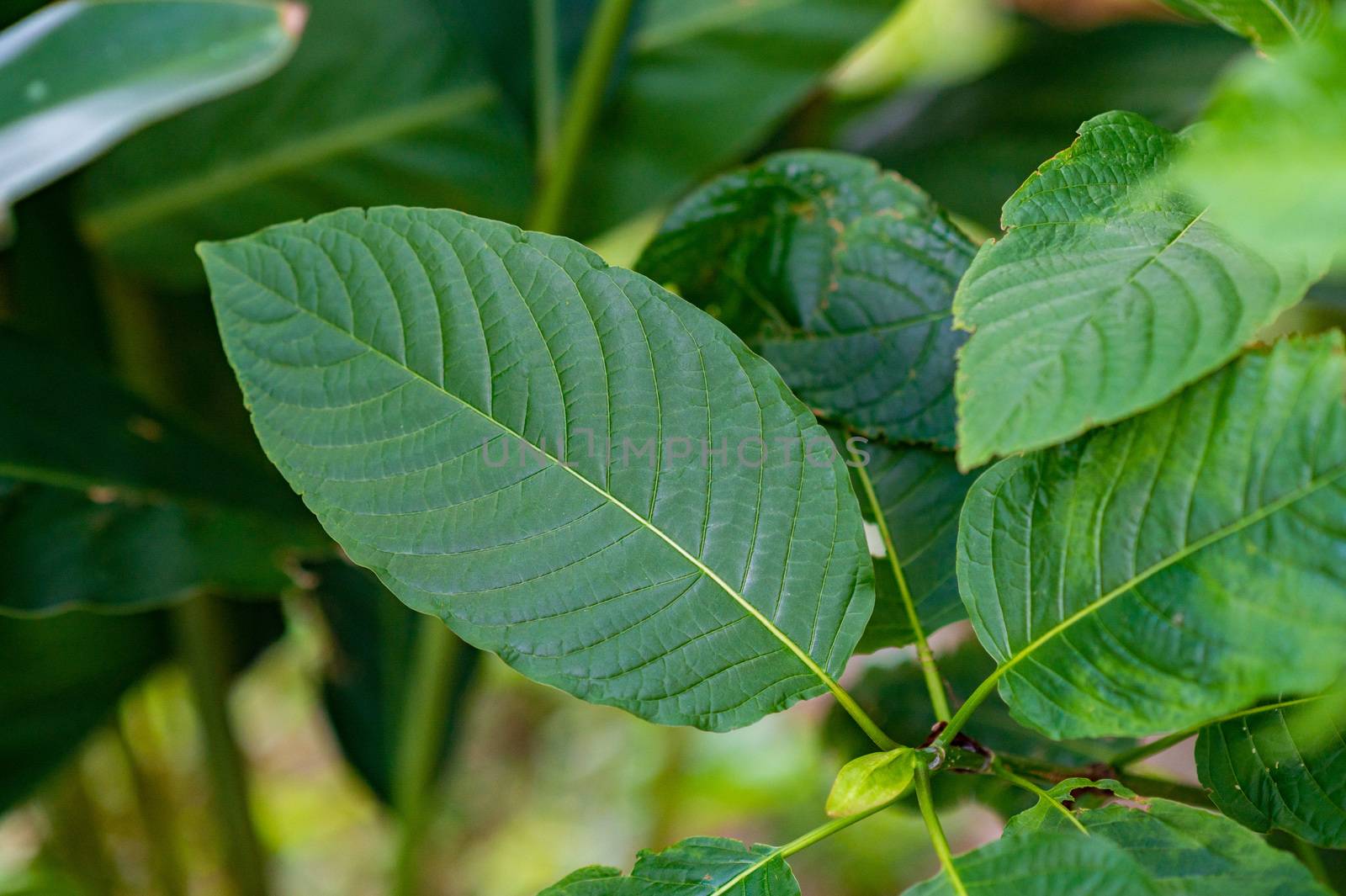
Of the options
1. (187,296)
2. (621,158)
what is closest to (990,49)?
(621,158)

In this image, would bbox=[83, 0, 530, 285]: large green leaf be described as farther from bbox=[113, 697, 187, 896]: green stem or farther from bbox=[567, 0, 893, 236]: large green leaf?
bbox=[113, 697, 187, 896]: green stem

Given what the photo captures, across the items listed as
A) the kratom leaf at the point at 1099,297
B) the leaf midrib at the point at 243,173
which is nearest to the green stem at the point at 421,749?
the leaf midrib at the point at 243,173

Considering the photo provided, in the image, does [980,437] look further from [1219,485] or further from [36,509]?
[36,509]

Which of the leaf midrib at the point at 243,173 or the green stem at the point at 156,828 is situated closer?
the leaf midrib at the point at 243,173

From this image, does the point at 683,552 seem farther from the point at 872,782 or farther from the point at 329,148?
the point at 329,148

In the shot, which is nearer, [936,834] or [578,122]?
[936,834]

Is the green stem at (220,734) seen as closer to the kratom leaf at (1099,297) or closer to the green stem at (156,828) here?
the green stem at (156,828)

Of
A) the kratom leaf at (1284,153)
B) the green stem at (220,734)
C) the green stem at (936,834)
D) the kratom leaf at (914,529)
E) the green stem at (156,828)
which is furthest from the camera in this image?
the green stem at (156,828)

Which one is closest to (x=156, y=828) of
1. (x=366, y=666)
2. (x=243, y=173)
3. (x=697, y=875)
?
(x=366, y=666)
